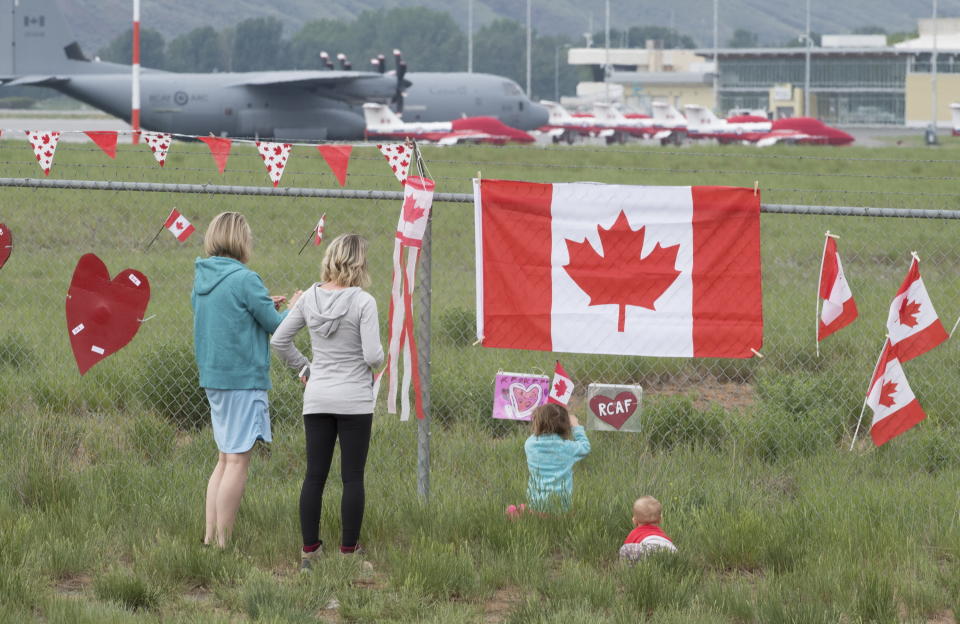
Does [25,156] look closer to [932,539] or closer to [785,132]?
[932,539]

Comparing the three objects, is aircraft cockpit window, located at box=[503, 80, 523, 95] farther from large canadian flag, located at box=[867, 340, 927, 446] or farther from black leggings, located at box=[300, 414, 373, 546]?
black leggings, located at box=[300, 414, 373, 546]

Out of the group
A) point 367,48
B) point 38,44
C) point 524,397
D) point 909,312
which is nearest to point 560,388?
point 524,397

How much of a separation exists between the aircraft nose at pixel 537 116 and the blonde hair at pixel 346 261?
181 ft

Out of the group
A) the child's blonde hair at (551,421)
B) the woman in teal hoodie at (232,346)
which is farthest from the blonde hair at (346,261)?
the child's blonde hair at (551,421)

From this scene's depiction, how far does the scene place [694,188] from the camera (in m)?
6.84

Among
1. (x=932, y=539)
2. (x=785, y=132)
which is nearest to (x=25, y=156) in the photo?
(x=932, y=539)

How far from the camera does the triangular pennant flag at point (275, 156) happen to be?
26.6 ft

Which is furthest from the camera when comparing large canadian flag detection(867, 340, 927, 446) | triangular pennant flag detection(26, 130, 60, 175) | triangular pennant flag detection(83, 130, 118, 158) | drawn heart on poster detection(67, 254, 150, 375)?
triangular pennant flag detection(83, 130, 118, 158)

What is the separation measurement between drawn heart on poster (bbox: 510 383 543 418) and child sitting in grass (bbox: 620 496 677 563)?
1208 mm

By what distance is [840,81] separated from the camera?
120562mm

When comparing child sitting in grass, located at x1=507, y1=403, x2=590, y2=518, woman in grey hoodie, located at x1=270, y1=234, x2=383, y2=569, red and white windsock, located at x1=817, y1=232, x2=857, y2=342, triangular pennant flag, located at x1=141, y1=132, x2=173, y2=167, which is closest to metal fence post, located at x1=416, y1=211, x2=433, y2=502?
child sitting in grass, located at x1=507, y1=403, x2=590, y2=518

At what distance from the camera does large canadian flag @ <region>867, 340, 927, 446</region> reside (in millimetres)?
7180

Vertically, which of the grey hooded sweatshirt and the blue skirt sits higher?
the grey hooded sweatshirt

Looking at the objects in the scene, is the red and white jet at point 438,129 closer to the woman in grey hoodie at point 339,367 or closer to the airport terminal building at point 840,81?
the woman in grey hoodie at point 339,367
